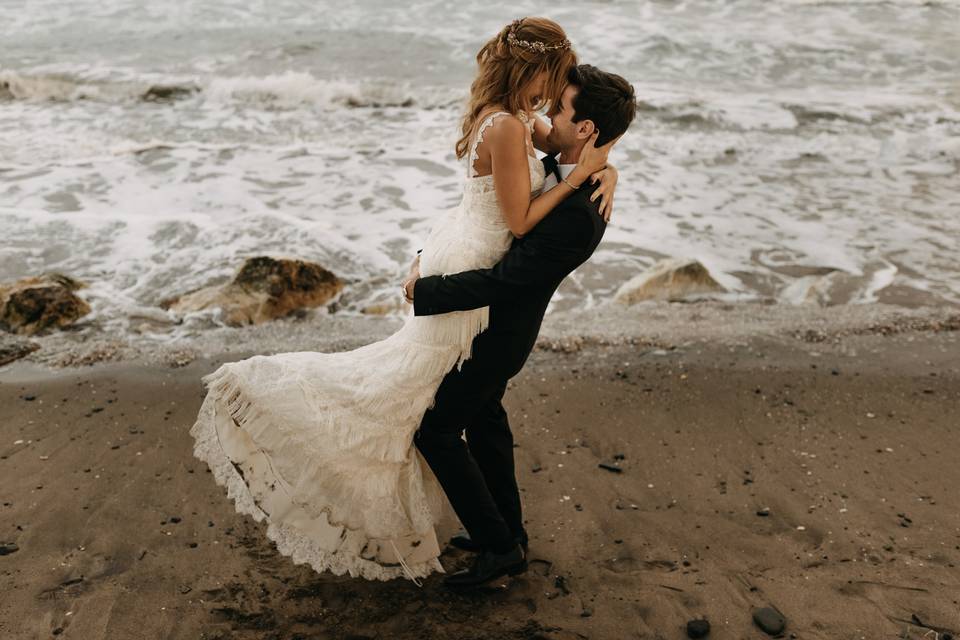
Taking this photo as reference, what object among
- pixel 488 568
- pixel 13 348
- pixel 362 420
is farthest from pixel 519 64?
pixel 13 348

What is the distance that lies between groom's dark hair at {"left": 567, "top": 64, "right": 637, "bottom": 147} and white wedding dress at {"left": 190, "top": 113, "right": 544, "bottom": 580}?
45 cm

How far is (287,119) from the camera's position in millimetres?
11461

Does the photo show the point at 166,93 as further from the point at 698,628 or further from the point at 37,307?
the point at 698,628

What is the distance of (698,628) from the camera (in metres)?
2.96

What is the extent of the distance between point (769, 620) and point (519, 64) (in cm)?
213

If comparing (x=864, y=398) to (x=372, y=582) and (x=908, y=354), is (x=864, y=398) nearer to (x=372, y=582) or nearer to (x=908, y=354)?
(x=908, y=354)

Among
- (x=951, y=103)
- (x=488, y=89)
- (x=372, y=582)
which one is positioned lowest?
(x=372, y=582)

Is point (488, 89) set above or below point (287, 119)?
above

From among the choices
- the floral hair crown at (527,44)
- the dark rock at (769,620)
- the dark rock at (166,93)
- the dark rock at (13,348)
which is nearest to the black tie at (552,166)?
the floral hair crown at (527,44)

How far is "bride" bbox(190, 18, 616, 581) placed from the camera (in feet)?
9.10

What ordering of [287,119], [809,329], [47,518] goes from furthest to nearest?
1. [287,119]
2. [809,329]
3. [47,518]

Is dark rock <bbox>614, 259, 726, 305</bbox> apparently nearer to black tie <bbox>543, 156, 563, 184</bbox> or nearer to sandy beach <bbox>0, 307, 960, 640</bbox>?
sandy beach <bbox>0, 307, 960, 640</bbox>

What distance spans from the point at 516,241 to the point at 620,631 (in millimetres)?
1466

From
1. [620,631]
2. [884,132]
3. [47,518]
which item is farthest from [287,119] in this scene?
[620,631]
